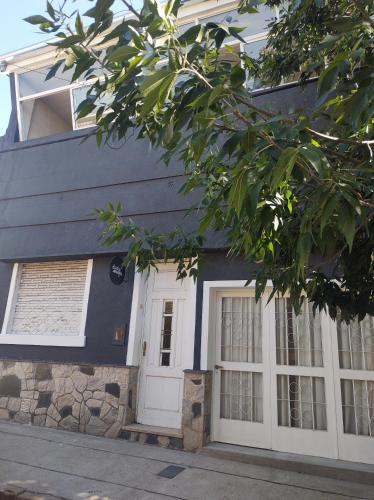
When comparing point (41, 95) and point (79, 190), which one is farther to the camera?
point (41, 95)

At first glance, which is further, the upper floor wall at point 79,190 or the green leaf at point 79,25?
the upper floor wall at point 79,190

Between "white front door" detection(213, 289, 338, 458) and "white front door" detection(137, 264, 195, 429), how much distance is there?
0.55 metres

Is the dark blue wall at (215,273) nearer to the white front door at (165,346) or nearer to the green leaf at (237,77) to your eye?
the white front door at (165,346)

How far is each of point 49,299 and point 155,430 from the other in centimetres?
313

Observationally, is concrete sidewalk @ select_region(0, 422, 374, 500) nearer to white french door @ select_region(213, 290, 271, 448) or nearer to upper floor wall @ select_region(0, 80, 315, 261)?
white french door @ select_region(213, 290, 271, 448)

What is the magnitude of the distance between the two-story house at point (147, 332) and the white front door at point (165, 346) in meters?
0.02

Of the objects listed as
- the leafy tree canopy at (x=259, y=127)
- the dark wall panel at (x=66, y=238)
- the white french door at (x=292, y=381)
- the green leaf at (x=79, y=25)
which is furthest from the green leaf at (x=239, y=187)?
the dark wall panel at (x=66, y=238)

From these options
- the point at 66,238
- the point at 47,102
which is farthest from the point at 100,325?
the point at 47,102

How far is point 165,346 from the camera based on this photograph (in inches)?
236

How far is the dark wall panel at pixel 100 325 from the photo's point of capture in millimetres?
6121

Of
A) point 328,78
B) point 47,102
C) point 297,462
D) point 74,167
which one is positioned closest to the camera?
point 328,78

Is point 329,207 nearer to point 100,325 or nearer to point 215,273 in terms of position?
point 215,273

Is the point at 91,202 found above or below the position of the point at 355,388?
above

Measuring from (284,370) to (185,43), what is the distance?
4447 mm
